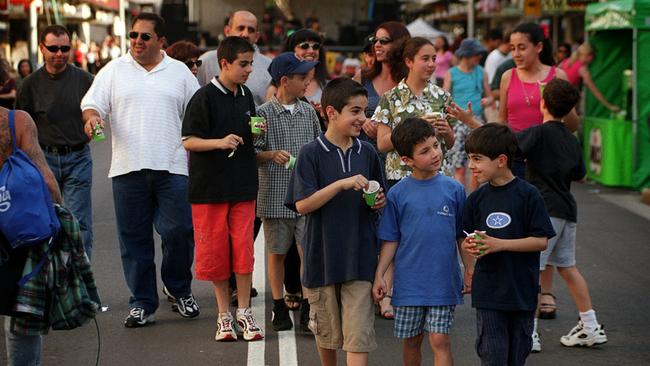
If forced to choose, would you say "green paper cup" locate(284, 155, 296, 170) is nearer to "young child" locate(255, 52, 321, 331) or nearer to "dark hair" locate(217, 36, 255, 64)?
"young child" locate(255, 52, 321, 331)

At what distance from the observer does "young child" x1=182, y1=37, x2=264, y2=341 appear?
7.68 m

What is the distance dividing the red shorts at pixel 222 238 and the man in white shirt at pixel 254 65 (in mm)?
1696

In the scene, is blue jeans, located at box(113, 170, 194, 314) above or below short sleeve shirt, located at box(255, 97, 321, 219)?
below

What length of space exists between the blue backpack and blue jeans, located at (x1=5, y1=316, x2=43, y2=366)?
1.60 ft

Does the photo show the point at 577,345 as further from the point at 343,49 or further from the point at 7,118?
the point at 343,49

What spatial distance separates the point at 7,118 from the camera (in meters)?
5.81

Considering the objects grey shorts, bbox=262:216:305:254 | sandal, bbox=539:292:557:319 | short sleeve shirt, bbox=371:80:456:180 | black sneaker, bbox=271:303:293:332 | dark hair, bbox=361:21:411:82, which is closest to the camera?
short sleeve shirt, bbox=371:80:456:180

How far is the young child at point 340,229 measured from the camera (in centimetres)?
612

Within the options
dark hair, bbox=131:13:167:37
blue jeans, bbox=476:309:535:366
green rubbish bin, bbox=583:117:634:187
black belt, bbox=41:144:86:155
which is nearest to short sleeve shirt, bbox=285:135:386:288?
blue jeans, bbox=476:309:535:366

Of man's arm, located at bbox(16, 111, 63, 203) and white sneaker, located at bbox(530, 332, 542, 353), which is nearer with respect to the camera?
man's arm, located at bbox(16, 111, 63, 203)

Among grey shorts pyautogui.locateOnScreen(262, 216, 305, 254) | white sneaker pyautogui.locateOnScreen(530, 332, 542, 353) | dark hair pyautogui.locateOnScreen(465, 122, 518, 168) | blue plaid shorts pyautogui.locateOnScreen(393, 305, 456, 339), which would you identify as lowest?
white sneaker pyautogui.locateOnScreen(530, 332, 542, 353)

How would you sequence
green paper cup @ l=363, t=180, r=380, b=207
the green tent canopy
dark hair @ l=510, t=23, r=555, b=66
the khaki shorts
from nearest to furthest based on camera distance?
green paper cup @ l=363, t=180, r=380, b=207, the khaki shorts, dark hair @ l=510, t=23, r=555, b=66, the green tent canopy

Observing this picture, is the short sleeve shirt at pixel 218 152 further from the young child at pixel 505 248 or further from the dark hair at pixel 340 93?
the young child at pixel 505 248

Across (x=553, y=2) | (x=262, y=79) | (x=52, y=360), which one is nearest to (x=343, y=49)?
(x=553, y=2)
